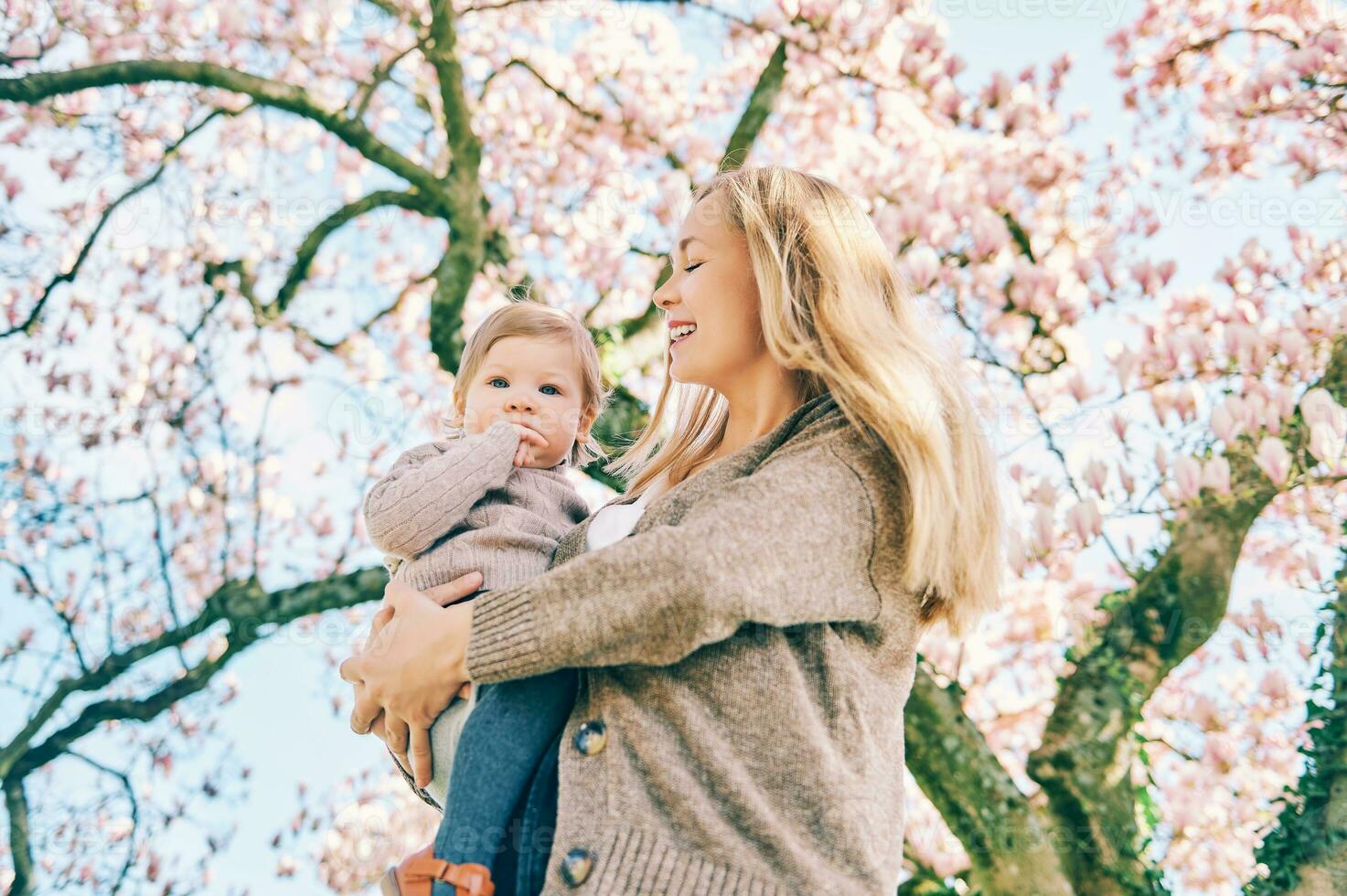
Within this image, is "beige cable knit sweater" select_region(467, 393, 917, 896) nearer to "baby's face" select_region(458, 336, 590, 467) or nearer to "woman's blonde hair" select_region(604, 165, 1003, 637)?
"woman's blonde hair" select_region(604, 165, 1003, 637)

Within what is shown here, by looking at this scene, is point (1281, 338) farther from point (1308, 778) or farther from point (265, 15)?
point (265, 15)

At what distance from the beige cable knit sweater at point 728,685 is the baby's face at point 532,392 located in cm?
54

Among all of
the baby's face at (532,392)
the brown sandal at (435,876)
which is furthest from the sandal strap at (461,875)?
the baby's face at (532,392)

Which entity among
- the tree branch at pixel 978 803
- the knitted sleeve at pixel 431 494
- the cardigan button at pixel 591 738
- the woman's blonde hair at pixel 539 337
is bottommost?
the tree branch at pixel 978 803

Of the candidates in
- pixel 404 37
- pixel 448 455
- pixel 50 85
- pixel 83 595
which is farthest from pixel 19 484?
pixel 448 455

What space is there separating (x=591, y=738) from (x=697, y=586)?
247mm

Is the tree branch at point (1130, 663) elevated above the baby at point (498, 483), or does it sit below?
below

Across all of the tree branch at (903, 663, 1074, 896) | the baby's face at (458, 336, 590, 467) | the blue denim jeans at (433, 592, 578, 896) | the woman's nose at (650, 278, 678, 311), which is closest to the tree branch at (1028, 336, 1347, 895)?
the tree branch at (903, 663, 1074, 896)

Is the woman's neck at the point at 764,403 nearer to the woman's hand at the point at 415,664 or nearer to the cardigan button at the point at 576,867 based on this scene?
the woman's hand at the point at 415,664

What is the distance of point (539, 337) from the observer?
1963mm

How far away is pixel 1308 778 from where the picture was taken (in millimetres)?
3518

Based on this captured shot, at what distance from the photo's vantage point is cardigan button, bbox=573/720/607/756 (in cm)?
136

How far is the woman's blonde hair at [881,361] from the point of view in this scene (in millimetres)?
1451

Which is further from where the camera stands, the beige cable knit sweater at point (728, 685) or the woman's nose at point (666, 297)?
the woman's nose at point (666, 297)
